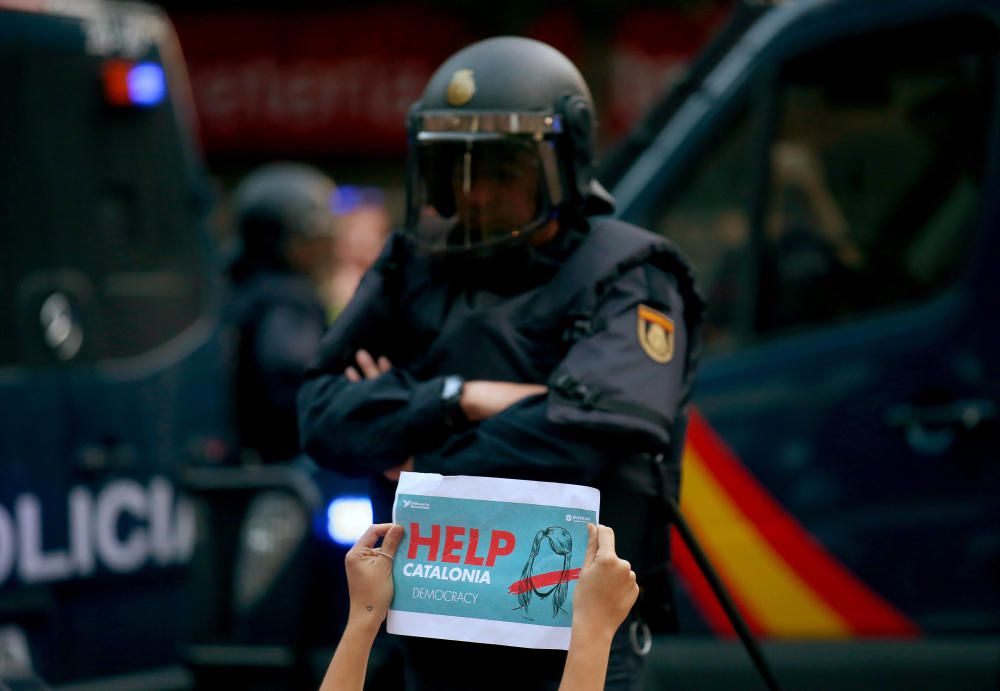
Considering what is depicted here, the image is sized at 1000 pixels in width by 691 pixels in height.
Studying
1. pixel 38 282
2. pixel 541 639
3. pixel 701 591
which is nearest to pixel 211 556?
pixel 38 282

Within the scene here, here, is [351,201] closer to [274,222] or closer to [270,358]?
[274,222]

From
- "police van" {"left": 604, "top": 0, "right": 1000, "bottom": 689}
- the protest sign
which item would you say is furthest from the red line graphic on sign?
"police van" {"left": 604, "top": 0, "right": 1000, "bottom": 689}

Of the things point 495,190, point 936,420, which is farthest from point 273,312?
point 495,190

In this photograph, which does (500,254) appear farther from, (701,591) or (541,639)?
(701,591)

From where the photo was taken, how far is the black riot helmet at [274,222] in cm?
575

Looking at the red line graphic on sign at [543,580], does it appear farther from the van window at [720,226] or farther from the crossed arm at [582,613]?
the van window at [720,226]

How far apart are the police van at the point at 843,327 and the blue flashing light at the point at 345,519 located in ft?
2.62

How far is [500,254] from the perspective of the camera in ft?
8.12

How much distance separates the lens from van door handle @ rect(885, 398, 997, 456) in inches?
146

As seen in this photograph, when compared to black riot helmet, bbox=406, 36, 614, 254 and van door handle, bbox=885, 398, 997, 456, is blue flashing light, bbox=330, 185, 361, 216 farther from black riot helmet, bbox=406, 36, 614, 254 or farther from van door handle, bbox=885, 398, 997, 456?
black riot helmet, bbox=406, 36, 614, 254

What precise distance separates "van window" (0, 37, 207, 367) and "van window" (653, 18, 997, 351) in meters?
1.72

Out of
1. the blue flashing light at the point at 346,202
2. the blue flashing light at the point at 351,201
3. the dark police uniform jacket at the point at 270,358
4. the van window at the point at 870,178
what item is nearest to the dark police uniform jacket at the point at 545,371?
the van window at the point at 870,178

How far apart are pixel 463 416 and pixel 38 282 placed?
2330 mm

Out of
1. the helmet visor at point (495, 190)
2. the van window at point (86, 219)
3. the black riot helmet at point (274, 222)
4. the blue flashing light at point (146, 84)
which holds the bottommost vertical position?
the black riot helmet at point (274, 222)
